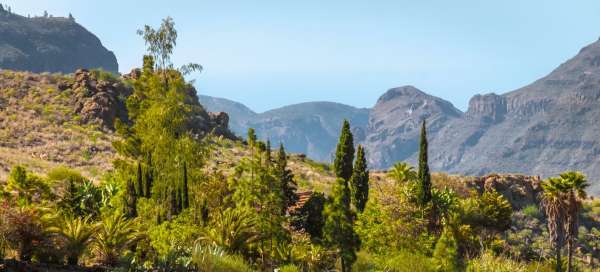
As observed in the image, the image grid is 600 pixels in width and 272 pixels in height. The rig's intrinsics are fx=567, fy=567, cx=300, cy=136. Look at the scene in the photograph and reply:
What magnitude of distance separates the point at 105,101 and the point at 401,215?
6514cm

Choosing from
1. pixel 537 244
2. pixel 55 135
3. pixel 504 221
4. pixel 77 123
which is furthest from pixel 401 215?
pixel 77 123

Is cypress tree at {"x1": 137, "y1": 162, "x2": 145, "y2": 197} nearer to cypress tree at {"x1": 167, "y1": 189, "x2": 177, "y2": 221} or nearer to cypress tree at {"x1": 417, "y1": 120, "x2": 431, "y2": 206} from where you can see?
cypress tree at {"x1": 167, "y1": 189, "x2": 177, "y2": 221}

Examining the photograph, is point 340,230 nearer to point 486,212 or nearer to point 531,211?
point 486,212

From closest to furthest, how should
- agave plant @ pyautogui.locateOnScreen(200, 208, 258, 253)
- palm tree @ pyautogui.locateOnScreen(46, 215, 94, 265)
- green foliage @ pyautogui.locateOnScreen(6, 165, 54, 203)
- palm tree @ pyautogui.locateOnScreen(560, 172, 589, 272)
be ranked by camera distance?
1. palm tree @ pyautogui.locateOnScreen(46, 215, 94, 265)
2. agave plant @ pyautogui.locateOnScreen(200, 208, 258, 253)
3. green foliage @ pyautogui.locateOnScreen(6, 165, 54, 203)
4. palm tree @ pyautogui.locateOnScreen(560, 172, 589, 272)

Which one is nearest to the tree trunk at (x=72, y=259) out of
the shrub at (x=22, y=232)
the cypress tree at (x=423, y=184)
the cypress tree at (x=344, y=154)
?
the shrub at (x=22, y=232)

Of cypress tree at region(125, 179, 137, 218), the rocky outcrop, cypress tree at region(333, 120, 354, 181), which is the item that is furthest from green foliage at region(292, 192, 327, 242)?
the rocky outcrop

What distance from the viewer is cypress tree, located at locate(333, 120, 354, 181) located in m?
48.3

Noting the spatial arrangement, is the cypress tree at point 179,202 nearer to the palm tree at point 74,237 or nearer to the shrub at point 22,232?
the palm tree at point 74,237

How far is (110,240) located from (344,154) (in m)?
33.1

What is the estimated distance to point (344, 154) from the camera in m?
48.6

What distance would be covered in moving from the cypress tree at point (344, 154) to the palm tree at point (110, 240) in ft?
105

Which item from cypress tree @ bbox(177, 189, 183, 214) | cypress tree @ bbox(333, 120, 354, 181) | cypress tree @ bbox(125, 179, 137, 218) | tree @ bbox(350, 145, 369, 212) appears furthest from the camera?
tree @ bbox(350, 145, 369, 212)

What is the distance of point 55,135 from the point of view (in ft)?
241

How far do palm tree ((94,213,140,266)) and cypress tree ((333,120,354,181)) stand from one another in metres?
32.1
